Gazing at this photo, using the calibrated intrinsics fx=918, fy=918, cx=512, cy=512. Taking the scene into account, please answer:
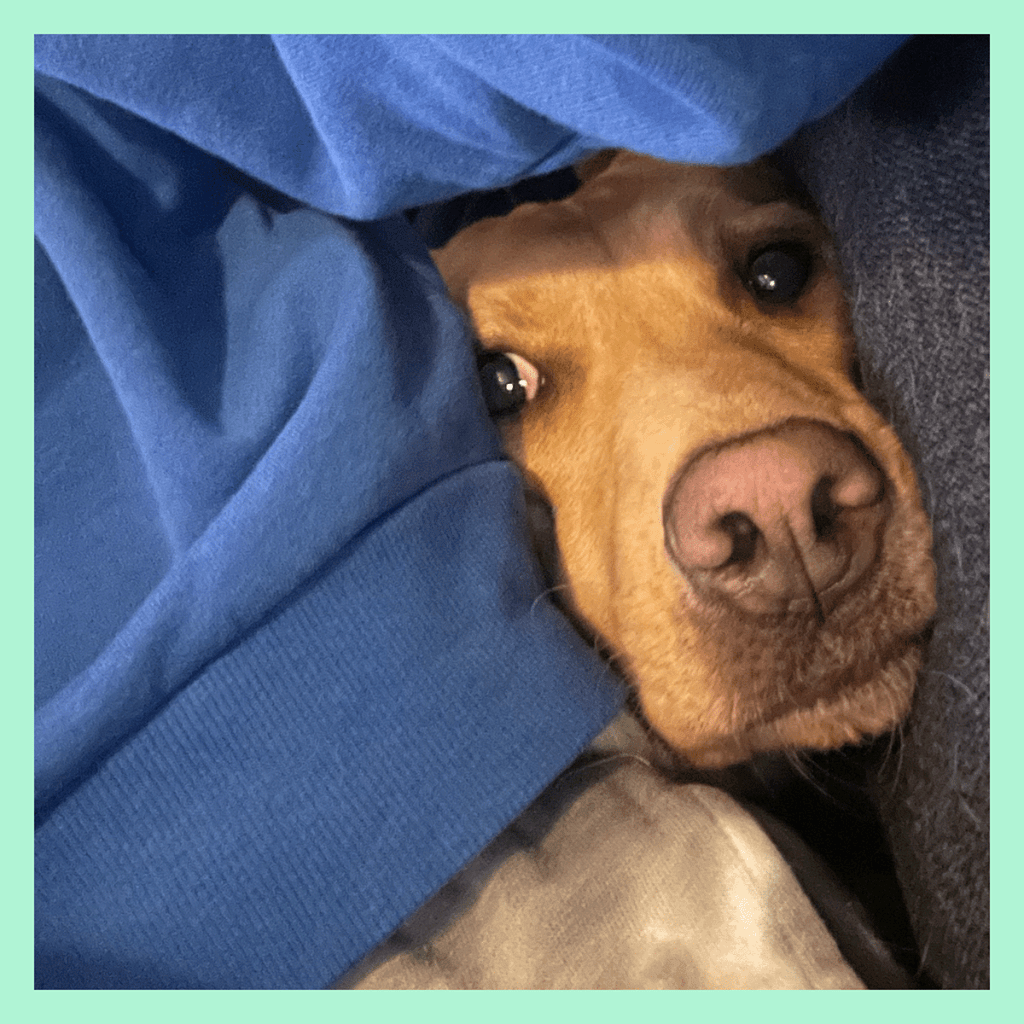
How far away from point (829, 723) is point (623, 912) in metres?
0.31

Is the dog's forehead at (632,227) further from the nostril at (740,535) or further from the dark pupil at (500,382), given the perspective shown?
the nostril at (740,535)

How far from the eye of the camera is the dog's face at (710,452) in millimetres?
948

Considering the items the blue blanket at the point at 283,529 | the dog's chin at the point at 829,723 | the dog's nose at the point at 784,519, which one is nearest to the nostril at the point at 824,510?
the dog's nose at the point at 784,519

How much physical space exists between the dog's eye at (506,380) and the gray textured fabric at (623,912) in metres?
0.56

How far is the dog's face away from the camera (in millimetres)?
948

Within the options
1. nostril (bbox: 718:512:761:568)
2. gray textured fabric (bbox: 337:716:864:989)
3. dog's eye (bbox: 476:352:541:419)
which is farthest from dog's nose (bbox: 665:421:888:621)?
dog's eye (bbox: 476:352:541:419)

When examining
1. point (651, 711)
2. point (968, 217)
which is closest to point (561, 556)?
point (651, 711)

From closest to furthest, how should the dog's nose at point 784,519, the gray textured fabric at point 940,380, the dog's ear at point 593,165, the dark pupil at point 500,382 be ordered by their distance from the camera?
the gray textured fabric at point 940,380
the dog's nose at point 784,519
the dark pupil at point 500,382
the dog's ear at point 593,165

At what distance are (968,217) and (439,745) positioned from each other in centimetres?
68

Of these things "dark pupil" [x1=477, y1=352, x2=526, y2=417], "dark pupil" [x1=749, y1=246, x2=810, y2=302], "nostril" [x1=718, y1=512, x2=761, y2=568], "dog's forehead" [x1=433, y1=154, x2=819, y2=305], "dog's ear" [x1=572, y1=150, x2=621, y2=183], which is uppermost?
"dog's ear" [x1=572, y1=150, x2=621, y2=183]

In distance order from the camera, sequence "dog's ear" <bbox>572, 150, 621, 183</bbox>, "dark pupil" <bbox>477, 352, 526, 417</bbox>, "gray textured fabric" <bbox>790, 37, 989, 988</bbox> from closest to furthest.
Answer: "gray textured fabric" <bbox>790, 37, 989, 988</bbox> < "dark pupil" <bbox>477, 352, 526, 417</bbox> < "dog's ear" <bbox>572, 150, 621, 183</bbox>

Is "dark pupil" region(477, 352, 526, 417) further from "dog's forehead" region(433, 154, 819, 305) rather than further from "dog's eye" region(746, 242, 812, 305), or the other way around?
"dog's eye" region(746, 242, 812, 305)

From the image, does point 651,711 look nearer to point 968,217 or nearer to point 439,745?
point 439,745

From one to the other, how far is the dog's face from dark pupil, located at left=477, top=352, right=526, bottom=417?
0.4 inches
